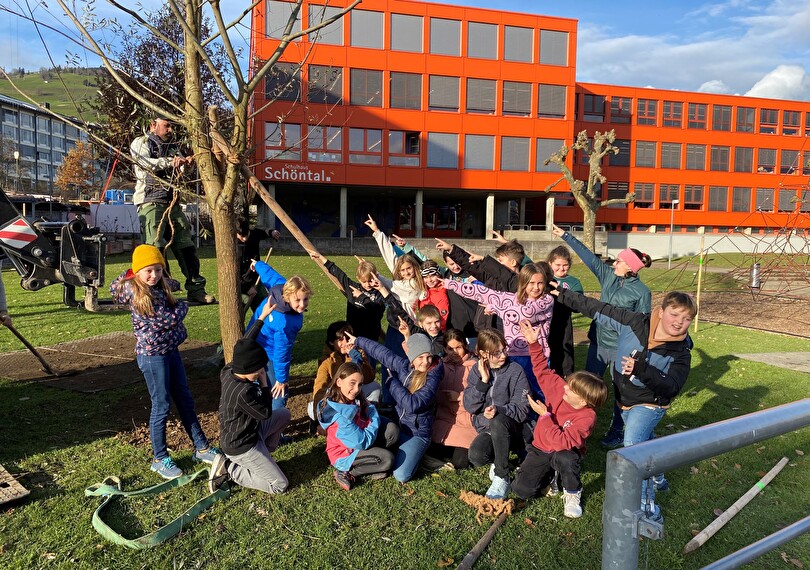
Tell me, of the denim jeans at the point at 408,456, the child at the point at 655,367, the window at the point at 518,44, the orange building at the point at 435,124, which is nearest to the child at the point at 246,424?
the denim jeans at the point at 408,456

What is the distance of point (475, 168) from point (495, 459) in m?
31.3

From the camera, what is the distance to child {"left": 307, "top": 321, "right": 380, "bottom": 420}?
16.6ft

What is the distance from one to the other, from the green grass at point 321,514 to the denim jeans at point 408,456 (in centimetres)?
8

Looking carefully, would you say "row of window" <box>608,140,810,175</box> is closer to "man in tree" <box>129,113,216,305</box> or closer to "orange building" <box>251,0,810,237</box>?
"orange building" <box>251,0,810,237</box>

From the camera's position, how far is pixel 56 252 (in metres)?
5.02

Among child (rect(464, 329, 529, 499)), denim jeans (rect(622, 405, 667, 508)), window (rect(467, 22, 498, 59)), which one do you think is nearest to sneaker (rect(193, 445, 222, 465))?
child (rect(464, 329, 529, 499))

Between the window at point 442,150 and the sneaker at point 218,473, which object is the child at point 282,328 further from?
the window at point 442,150

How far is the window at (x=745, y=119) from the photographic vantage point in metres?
44.4

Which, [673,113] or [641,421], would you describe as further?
[673,113]

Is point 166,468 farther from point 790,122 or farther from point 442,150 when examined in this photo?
point 790,122

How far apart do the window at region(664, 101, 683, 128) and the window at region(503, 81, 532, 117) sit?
15.7 metres

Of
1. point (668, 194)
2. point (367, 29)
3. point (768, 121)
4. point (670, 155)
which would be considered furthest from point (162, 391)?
point (768, 121)

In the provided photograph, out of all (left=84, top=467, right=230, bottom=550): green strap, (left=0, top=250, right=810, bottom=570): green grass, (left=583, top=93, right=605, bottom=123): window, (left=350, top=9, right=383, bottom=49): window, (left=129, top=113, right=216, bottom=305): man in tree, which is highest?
(left=350, top=9, right=383, bottom=49): window

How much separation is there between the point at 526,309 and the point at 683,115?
45.4 meters
